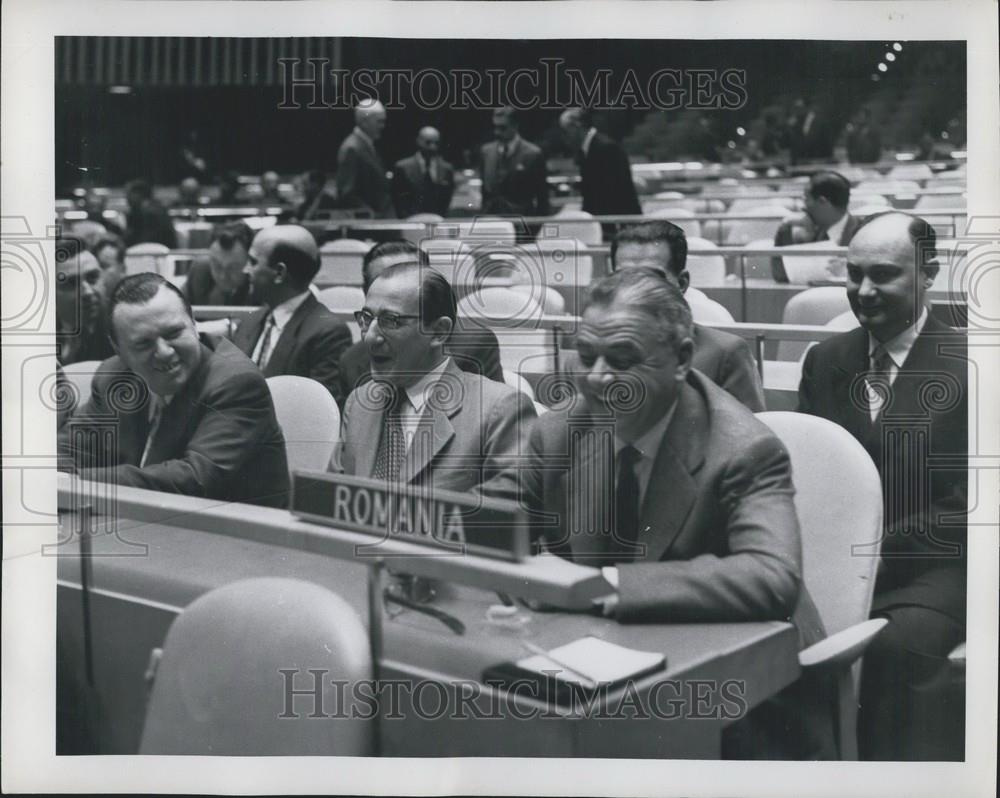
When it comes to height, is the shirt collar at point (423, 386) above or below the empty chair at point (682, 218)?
Answer: below

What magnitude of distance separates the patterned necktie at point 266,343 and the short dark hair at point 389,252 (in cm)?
22

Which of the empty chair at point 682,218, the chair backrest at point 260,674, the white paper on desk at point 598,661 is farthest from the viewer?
the empty chair at point 682,218

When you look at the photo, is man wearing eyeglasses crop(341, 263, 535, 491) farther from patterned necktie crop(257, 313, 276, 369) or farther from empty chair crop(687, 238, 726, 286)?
empty chair crop(687, 238, 726, 286)

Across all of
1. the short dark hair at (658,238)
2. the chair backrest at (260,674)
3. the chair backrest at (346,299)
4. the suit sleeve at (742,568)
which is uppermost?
the short dark hair at (658,238)

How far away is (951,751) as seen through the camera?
242cm

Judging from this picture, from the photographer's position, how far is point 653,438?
7.51ft

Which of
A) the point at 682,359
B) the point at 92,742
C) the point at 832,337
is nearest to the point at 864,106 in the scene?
the point at 832,337

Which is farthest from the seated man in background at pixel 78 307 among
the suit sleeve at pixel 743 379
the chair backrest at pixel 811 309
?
the chair backrest at pixel 811 309

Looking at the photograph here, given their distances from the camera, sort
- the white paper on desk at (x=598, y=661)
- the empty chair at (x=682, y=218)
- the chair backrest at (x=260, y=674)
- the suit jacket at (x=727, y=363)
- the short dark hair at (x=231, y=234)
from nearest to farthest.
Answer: the chair backrest at (x=260, y=674) < the white paper on desk at (x=598, y=661) < the suit jacket at (x=727, y=363) < the empty chair at (x=682, y=218) < the short dark hair at (x=231, y=234)

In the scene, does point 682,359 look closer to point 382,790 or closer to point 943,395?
point 943,395

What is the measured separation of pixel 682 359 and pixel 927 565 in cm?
61

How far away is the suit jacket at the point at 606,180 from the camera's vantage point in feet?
7.79

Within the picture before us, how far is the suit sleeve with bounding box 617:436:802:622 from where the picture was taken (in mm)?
2225

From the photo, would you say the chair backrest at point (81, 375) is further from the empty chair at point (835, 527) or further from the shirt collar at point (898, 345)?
the shirt collar at point (898, 345)
